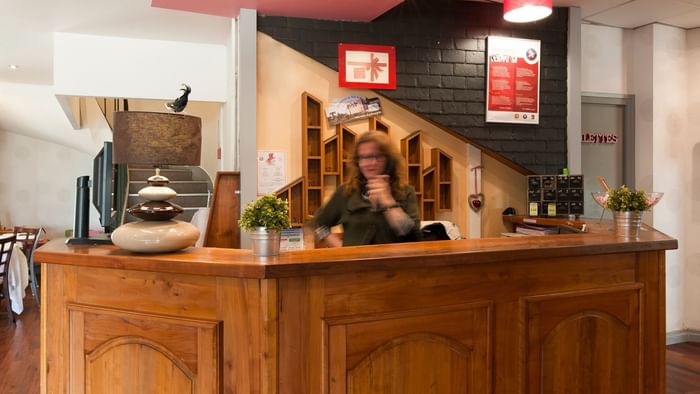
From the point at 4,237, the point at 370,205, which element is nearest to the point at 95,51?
the point at 4,237

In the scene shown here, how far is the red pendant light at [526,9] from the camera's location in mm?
3119

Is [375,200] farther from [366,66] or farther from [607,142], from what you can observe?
[607,142]

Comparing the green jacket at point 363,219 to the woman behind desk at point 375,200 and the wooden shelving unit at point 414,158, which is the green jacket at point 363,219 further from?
the wooden shelving unit at point 414,158

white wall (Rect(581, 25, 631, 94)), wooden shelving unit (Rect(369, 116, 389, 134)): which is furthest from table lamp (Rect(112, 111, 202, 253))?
white wall (Rect(581, 25, 631, 94))

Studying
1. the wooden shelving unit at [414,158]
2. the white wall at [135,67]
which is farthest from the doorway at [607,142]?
the white wall at [135,67]

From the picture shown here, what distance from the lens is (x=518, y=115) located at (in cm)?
432

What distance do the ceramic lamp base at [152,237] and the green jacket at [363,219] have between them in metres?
0.99

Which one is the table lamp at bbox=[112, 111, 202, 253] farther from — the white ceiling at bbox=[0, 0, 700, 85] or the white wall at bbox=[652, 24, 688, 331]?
the white wall at bbox=[652, 24, 688, 331]

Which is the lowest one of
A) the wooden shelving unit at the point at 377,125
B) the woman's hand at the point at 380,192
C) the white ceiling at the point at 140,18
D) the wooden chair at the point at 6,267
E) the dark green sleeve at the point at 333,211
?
the wooden chair at the point at 6,267

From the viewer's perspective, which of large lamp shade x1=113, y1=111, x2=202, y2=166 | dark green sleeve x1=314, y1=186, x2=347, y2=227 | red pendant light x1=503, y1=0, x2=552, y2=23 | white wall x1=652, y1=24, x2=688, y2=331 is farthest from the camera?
white wall x1=652, y1=24, x2=688, y2=331

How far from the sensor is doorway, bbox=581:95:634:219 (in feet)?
16.0

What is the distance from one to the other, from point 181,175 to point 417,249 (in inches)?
277

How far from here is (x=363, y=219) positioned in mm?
2645

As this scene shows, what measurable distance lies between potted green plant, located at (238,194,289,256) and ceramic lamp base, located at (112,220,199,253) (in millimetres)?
280
